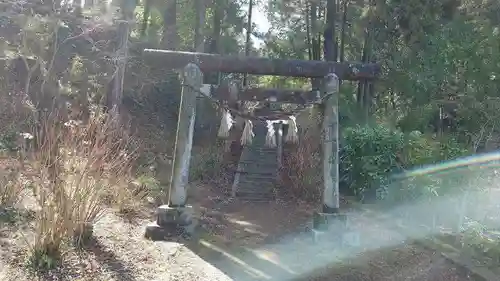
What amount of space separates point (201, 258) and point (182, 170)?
1.22 m

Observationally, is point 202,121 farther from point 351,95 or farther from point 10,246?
point 10,246

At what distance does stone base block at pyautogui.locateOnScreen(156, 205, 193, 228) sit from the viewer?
5832 millimetres

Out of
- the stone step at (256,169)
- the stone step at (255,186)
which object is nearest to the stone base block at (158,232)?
the stone step at (255,186)

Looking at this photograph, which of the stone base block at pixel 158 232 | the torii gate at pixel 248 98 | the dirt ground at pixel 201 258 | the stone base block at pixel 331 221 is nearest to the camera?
the dirt ground at pixel 201 258

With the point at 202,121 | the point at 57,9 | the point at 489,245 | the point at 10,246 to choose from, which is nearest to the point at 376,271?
the point at 489,245

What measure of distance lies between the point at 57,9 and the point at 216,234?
19.2ft

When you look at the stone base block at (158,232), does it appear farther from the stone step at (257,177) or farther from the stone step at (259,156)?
the stone step at (259,156)

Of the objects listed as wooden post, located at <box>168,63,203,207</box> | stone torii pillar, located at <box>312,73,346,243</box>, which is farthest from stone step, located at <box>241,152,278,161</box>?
wooden post, located at <box>168,63,203,207</box>

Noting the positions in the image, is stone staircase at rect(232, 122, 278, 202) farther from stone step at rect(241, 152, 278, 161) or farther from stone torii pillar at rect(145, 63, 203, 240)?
stone torii pillar at rect(145, 63, 203, 240)

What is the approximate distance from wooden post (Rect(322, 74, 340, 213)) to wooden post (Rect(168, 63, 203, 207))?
1.83m

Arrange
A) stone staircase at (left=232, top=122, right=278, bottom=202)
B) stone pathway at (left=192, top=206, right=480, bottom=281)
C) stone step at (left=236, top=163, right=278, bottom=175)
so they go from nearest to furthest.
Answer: stone pathway at (left=192, top=206, right=480, bottom=281), stone staircase at (left=232, top=122, right=278, bottom=202), stone step at (left=236, top=163, right=278, bottom=175)

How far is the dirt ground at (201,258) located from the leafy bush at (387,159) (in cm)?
83

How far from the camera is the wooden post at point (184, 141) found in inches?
232

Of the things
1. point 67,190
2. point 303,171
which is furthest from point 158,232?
point 303,171
